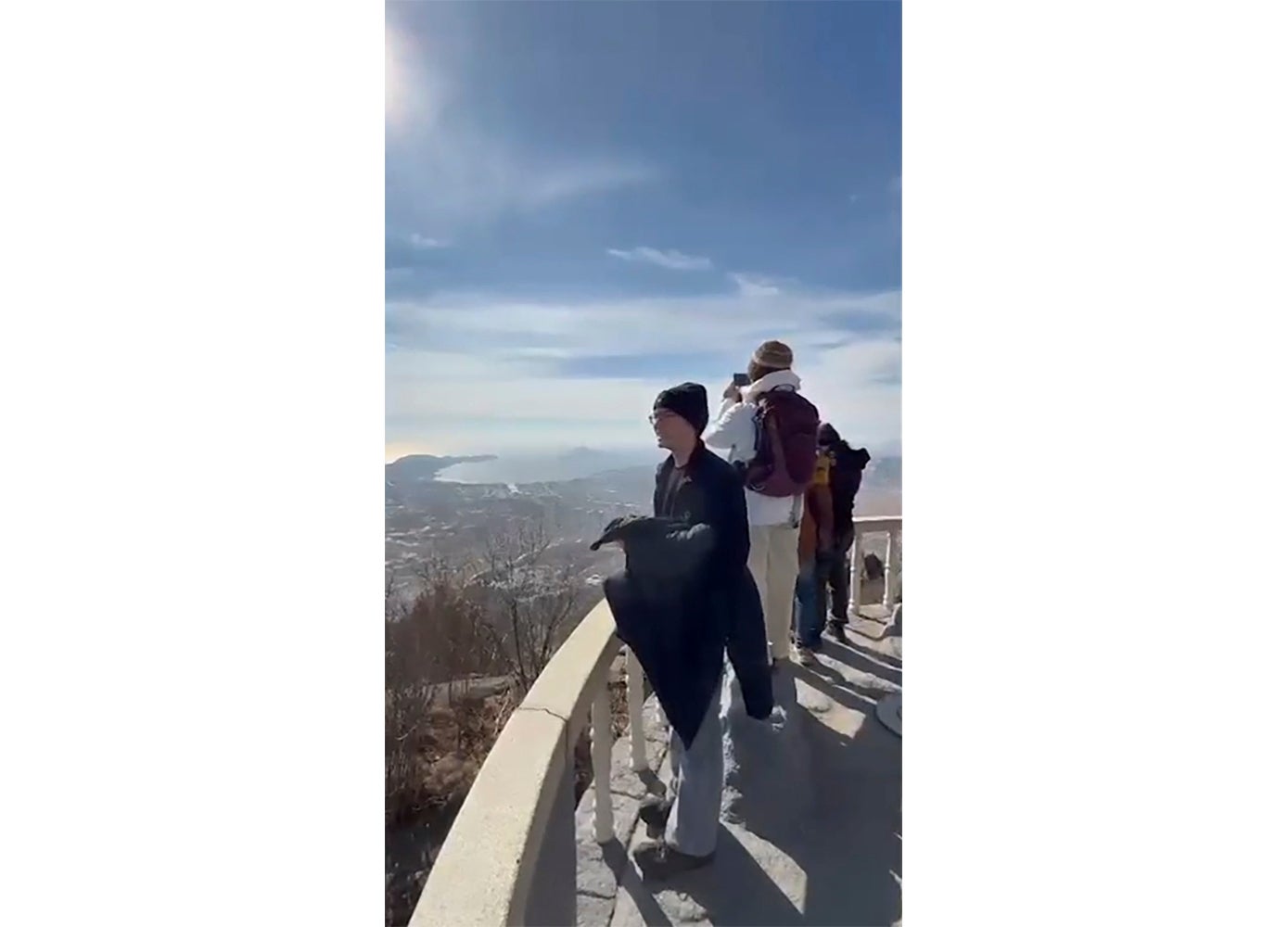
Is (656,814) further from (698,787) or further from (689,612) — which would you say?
(689,612)

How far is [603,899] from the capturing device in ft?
3.23

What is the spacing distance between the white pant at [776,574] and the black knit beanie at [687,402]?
192 millimetres

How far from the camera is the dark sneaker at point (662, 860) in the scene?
1.00 m

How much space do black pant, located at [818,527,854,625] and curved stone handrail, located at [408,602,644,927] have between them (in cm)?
34

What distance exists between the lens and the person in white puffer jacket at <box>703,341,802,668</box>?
3.19 feet

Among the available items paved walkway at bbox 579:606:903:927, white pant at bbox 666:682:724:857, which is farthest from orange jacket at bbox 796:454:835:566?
white pant at bbox 666:682:724:857

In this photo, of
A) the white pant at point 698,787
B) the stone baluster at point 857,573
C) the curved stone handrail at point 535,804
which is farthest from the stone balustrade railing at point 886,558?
the curved stone handrail at point 535,804

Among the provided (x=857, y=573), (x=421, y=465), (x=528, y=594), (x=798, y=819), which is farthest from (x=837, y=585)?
(x=421, y=465)

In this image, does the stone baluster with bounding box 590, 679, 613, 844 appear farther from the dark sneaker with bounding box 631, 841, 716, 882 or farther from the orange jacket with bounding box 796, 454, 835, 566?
the orange jacket with bounding box 796, 454, 835, 566

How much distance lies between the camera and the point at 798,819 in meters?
1.05
